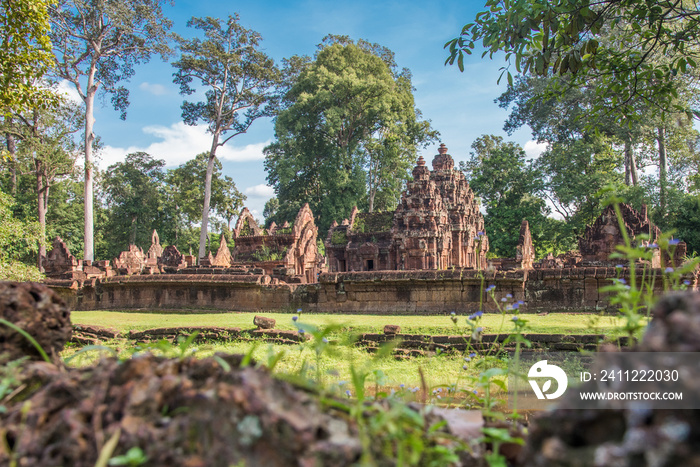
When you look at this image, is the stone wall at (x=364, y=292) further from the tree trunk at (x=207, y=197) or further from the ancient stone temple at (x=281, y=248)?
the tree trunk at (x=207, y=197)

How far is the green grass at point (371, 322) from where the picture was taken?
23.0ft

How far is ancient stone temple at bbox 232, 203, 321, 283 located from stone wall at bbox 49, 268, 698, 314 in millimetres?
11163

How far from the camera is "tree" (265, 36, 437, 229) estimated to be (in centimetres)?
3794

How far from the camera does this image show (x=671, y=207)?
25.0 metres

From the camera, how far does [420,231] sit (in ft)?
70.3

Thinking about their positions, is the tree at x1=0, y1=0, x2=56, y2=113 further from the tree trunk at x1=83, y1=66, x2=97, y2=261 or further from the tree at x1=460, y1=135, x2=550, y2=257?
the tree at x1=460, y1=135, x2=550, y2=257

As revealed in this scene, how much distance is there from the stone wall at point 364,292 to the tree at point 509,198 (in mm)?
25238

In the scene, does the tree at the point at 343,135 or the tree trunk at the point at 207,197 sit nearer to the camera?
the tree trunk at the point at 207,197

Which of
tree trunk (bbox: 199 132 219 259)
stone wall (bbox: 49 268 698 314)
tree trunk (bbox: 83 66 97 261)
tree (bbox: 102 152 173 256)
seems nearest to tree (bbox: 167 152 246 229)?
tree (bbox: 102 152 173 256)

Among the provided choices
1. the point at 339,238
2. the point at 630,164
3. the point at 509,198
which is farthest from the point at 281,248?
the point at 630,164

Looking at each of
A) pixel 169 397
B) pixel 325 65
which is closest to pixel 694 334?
pixel 169 397

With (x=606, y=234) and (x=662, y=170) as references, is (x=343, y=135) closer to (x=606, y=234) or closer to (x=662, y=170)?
(x=662, y=170)

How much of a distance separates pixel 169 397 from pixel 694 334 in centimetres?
130

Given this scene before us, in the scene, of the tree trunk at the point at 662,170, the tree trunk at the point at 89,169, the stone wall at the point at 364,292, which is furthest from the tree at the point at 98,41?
the tree trunk at the point at 662,170
